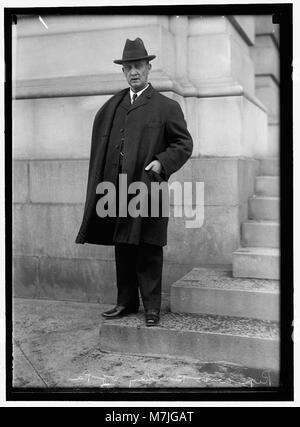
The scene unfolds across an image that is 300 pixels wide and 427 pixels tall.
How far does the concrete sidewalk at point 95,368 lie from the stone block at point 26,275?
83 centimetres

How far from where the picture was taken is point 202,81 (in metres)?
5.46

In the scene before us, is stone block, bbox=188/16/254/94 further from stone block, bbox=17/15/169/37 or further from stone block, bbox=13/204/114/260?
stone block, bbox=13/204/114/260

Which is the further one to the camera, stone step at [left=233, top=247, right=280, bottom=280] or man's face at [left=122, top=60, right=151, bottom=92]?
stone step at [left=233, top=247, right=280, bottom=280]

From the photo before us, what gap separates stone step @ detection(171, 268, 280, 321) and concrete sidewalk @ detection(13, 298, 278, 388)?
1.66ft

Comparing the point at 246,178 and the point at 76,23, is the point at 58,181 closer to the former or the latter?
the point at 76,23

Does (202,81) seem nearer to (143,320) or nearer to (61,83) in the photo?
(61,83)

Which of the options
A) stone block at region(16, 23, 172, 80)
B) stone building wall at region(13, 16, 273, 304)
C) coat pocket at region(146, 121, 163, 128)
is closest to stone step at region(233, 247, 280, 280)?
stone building wall at region(13, 16, 273, 304)

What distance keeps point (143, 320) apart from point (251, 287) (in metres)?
0.99

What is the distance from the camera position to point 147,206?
421 centimetres

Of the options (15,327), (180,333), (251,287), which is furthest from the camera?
(15,327)

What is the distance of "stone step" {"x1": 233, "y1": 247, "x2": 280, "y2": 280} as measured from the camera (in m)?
4.74

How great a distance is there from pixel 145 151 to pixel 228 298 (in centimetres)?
146

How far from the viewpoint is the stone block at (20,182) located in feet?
18.5
